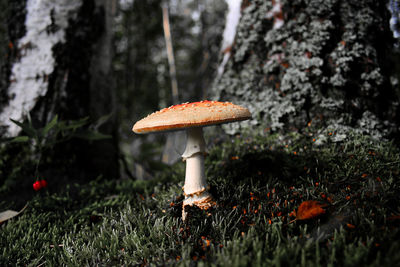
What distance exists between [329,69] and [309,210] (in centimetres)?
194

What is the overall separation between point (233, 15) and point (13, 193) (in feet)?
13.7

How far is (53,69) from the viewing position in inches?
132

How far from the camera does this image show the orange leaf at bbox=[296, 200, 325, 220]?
1.68 meters

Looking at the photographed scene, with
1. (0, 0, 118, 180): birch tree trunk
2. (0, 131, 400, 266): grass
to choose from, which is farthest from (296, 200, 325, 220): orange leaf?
(0, 0, 118, 180): birch tree trunk

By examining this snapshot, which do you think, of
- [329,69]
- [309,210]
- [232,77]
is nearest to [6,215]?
[309,210]

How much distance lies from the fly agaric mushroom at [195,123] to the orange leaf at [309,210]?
746 millimetres

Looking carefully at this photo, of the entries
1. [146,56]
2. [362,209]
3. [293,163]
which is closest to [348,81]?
[293,163]

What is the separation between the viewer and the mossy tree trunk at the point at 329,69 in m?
2.75

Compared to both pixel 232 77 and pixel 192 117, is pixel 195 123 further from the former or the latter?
pixel 232 77

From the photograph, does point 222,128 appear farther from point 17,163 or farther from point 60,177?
point 17,163

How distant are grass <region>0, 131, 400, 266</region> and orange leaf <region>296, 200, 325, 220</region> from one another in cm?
7

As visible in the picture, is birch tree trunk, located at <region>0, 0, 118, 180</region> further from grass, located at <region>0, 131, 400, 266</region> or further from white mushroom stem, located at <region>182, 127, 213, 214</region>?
white mushroom stem, located at <region>182, 127, 213, 214</region>

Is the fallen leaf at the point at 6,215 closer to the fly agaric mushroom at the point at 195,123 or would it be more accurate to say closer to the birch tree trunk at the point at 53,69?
the birch tree trunk at the point at 53,69

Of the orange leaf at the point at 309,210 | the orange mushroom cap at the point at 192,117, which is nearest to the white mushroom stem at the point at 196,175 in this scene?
the orange mushroom cap at the point at 192,117
